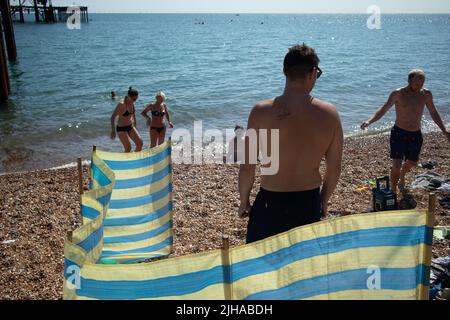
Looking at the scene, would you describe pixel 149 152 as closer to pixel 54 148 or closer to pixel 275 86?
pixel 54 148

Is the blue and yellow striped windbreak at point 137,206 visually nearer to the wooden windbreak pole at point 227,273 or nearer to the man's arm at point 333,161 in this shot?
the man's arm at point 333,161

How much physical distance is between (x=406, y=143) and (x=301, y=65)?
4.04m

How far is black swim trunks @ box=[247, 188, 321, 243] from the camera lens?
281 cm

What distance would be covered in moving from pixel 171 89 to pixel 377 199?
1751 centimetres

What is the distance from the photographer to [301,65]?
2680 mm

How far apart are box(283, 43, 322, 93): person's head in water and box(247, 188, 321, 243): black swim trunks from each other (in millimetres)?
694

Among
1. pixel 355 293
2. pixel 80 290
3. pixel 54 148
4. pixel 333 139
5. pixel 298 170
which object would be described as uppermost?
pixel 333 139

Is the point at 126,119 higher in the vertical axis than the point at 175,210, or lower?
higher

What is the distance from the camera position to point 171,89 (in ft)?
72.1

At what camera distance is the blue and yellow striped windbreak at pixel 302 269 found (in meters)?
2.27

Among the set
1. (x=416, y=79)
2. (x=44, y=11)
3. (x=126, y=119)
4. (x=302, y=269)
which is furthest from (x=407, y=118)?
(x=44, y=11)

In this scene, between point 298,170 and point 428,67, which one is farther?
point 428,67

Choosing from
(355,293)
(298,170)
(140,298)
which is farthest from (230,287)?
(298,170)

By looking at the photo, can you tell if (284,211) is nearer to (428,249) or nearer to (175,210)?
(428,249)
